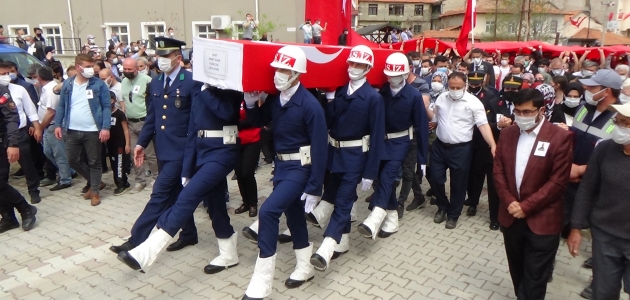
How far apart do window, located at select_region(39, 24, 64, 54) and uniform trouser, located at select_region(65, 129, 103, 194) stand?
21.4 m

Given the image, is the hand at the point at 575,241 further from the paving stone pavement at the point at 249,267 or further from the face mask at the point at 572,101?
the face mask at the point at 572,101

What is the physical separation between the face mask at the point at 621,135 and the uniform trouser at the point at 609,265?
0.65 meters

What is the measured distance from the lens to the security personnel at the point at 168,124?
473 cm

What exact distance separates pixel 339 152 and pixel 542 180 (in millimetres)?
1935

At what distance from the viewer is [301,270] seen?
14.4ft

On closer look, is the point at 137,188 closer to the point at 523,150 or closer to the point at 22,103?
the point at 22,103

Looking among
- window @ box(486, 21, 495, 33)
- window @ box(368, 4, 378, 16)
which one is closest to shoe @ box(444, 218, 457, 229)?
window @ box(486, 21, 495, 33)

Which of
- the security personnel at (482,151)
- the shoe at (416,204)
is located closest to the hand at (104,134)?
the shoe at (416,204)

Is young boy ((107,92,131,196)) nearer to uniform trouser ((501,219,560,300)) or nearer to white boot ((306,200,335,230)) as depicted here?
white boot ((306,200,335,230))

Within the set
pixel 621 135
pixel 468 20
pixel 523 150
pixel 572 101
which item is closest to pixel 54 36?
pixel 468 20

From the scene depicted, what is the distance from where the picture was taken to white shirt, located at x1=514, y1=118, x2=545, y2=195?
359cm

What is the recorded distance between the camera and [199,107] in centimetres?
440

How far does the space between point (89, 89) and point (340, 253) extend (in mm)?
4102

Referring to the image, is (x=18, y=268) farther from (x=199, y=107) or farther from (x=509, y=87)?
(x=509, y=87)
